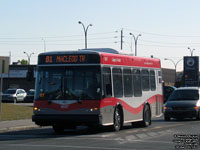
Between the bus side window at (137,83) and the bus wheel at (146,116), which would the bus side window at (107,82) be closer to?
the bus side window at (137,83)

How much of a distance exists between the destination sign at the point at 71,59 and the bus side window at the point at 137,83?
11.9 feet

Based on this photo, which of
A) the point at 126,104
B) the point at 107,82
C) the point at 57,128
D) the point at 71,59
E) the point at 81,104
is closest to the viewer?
the point at 81,104

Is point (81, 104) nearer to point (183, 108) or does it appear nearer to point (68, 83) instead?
point (68, 83)

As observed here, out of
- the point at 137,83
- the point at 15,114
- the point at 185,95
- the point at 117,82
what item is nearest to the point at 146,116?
the point at 137,83

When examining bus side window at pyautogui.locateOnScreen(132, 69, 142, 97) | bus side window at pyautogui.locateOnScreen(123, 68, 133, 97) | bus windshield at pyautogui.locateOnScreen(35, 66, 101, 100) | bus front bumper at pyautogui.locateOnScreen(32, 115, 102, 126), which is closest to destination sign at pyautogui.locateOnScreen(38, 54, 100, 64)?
bus windshield at pyautogui.locateOnScreen(35, 66, 101, 100)

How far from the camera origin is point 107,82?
65.3 ft

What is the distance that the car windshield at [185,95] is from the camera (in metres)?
30.5

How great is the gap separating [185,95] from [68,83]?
41.7 ft

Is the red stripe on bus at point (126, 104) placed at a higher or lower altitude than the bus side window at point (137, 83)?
lower

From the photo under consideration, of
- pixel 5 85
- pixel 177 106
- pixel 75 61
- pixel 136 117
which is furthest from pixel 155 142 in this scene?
pixel 5 85

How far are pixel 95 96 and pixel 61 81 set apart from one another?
133 cm

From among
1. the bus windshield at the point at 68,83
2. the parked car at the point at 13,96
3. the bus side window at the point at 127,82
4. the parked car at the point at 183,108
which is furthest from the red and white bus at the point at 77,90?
the parked car at the point at 13,96

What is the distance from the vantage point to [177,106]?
96.2 ft

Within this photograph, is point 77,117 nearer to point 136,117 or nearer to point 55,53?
point 55,53
